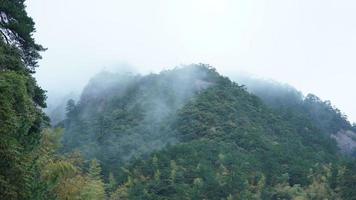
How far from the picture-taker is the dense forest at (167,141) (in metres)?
22.8

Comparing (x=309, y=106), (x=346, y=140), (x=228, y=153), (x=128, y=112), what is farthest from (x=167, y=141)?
(x=309, y=106)

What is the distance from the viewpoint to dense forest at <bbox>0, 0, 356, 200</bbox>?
22.8 metres

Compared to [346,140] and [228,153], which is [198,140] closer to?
[228,153]

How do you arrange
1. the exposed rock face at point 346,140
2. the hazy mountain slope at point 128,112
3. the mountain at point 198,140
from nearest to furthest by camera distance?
the mountain at point 198,140 < the hazy mountain slope at point 128,112 < the exposed rock face at point 346,140

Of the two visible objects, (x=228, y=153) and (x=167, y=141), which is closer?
(x=228, y=153)

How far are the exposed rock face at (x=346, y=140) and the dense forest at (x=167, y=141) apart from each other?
0.87 feet

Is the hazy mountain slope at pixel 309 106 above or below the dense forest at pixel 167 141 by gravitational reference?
above

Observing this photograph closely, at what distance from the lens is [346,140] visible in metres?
126

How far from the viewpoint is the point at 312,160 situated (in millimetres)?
86188

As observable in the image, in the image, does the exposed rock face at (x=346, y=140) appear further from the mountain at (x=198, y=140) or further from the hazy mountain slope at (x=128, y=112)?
the hazy mountain slope at (x=128, y=112)

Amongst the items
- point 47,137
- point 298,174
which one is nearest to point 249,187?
point 298,174

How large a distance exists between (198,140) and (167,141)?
5864 mm

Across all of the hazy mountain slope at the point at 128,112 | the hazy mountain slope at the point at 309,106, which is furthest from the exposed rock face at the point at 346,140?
the hazy mountain slope at the point at 128,112

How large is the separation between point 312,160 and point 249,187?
1993 cm
